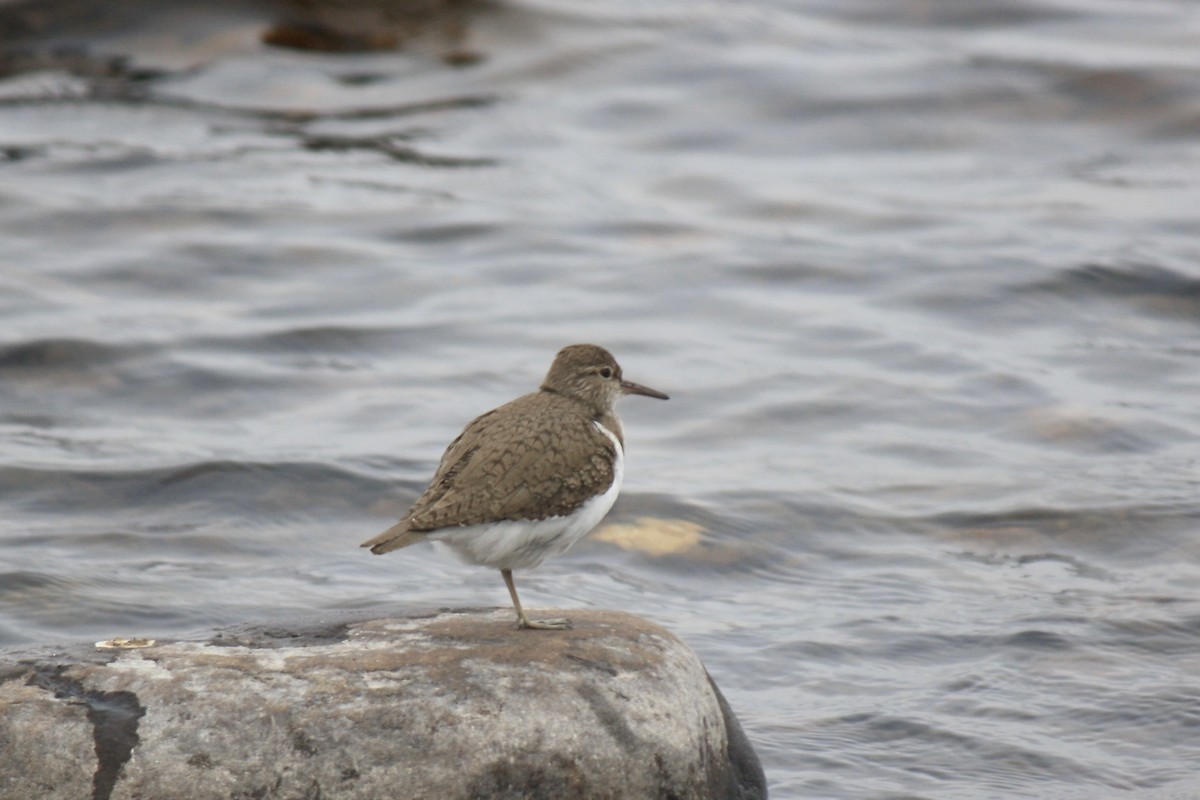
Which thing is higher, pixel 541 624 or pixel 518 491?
pixel 518 491

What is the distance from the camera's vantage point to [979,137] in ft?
59.7

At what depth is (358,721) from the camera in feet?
18.9

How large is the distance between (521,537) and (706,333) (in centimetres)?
785

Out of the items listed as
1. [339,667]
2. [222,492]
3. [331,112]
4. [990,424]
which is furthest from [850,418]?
[331,112]

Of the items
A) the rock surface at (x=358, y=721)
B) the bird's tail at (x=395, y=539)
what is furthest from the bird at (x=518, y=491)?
the rock surface at (x=358, y=721)

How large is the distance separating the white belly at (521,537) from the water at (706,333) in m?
1.69

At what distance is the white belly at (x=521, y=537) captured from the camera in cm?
644

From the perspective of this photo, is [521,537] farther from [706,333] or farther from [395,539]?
[706,333]

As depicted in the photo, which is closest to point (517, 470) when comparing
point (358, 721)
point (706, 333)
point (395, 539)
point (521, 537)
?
point (521, 537)

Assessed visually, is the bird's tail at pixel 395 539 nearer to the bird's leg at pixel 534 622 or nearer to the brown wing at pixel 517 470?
the brown wing at pixel 517 470

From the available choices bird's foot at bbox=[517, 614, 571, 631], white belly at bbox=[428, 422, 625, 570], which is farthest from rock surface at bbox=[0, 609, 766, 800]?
white belly at bbox=[428, 422, 625, 570]

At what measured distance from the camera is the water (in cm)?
898

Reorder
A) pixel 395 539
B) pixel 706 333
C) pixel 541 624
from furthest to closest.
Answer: pixel 706 333, pixel 541 624, pixel 395 539

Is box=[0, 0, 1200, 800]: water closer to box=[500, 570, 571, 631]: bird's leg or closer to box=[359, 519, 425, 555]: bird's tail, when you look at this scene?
box=[500, 570, 571, 631]: bird's leg
